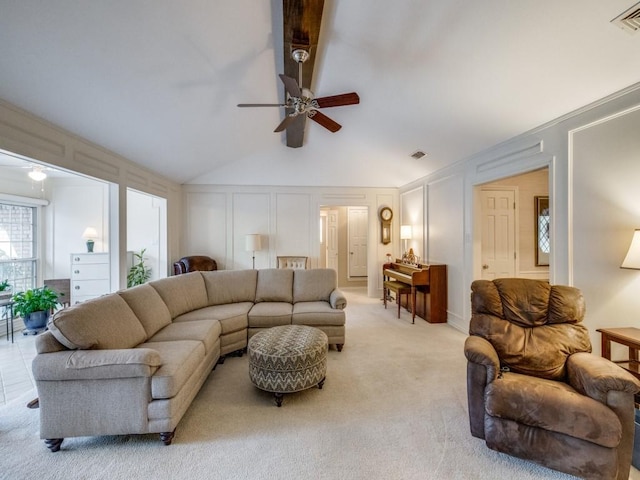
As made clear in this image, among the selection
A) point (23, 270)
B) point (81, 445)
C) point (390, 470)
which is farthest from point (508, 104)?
point (23, 270)

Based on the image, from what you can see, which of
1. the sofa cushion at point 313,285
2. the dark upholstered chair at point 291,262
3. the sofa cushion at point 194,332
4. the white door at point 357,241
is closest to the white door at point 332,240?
the white door at point 357,241

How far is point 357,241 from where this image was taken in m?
7.71

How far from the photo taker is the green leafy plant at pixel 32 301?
3.64m

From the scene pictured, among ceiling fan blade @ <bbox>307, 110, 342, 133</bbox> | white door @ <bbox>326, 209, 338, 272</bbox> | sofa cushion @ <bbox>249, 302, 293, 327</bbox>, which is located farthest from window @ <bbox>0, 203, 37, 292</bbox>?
white door @ <bbox>326, 209, 338, 272</bbox>

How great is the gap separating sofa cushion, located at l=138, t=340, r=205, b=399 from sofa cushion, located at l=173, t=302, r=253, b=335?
65 centimetres

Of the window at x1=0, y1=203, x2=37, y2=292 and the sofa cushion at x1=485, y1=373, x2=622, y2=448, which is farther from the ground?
the window at x1=0, y1=203, x2=37, y2=292

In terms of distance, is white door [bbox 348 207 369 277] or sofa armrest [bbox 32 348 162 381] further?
white door [bbox 348 207 369 277]

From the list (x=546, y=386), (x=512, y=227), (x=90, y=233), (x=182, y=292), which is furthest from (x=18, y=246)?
(x=512, y=227)

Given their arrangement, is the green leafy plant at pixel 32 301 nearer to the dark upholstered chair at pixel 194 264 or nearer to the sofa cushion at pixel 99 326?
the dark upholstered chair at pixel 194 264

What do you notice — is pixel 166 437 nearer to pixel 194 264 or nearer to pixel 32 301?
pixel 32 301

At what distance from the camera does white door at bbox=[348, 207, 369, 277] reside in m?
7.64

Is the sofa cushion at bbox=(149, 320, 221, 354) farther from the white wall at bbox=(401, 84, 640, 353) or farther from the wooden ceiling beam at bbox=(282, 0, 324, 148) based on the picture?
the white wall at bbox=(401, 84, 640, 353)

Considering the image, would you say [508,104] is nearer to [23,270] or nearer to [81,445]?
[81,445]

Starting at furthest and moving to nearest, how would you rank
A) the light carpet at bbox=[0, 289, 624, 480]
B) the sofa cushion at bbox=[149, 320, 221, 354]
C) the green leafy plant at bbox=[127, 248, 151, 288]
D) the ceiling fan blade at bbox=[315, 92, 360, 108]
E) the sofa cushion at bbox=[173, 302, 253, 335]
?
the green leafy plant at bbox=[127, 248, 151, 288] → the sofa cushion at bbox=[173, 302, 253, 335] → the ceiling fan blade at bbox=[315, 92, 360, 108] → the sofa cushion at bbox=[149, 320, 221, 354] → the light carpet at bbox=[0, 289, 624, 480]
